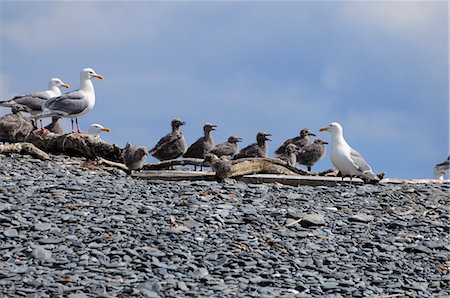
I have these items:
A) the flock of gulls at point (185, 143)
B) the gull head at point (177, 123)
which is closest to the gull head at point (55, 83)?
the flock of gulls at point (185, 143)

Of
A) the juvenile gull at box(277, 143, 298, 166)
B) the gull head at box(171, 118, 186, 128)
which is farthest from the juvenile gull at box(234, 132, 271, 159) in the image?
the gull head at box(171, 118, 186, 128)

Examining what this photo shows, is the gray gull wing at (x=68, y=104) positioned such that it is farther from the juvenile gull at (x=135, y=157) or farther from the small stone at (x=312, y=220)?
the small stone at (x=312, y=220)

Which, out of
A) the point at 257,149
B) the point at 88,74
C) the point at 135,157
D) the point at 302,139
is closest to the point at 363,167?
the point at 135,157

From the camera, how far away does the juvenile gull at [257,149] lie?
17.1 metres

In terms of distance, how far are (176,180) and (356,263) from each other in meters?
4.83

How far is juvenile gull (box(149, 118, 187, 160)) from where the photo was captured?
58.1 ft

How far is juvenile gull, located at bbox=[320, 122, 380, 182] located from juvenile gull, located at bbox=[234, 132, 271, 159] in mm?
3426

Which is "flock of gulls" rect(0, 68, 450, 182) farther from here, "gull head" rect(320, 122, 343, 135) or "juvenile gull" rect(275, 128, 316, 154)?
"gull head" rect(320, 122, 343, 135)

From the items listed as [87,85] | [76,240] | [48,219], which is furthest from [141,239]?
[87,85]

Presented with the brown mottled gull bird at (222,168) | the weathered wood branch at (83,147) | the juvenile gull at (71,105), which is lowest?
the brown mottled gull bird at (222,168)

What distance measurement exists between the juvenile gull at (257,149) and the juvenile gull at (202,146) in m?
0.90

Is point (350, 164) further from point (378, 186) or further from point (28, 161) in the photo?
point (28, 161)

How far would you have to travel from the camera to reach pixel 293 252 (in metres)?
8.30

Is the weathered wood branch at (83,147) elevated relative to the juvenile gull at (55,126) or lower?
lower
